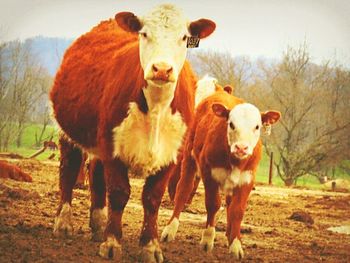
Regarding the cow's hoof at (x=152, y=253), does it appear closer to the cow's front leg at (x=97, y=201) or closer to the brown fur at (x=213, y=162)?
the cow's front leg at (x=97, y=201)

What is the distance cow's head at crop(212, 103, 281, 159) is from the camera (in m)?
3.27

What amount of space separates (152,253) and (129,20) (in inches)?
41.6

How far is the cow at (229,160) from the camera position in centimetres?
336

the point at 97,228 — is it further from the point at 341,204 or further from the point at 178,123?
the point at 341,204

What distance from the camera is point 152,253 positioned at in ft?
9.20

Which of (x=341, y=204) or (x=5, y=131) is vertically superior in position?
(x=5, y=131)

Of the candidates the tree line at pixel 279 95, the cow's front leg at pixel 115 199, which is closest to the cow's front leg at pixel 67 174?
the tree line at pixel 279 95

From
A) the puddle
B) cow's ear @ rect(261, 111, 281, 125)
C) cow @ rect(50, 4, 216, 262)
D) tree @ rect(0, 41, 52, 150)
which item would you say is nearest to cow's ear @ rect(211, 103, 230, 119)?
cow's ear @ rect(261, 111, 281, 125)

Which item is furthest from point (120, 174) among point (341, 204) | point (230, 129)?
point (341, 204)

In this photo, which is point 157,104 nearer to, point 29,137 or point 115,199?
point 115,199

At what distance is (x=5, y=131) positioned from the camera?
3.91 metres

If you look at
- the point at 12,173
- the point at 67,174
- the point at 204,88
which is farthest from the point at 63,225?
the point at 12,173

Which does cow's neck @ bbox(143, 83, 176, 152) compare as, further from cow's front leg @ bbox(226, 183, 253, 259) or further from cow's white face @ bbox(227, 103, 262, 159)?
cow's front leg @ bbox(226, 183, 253, 259)

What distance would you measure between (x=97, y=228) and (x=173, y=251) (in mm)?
431
